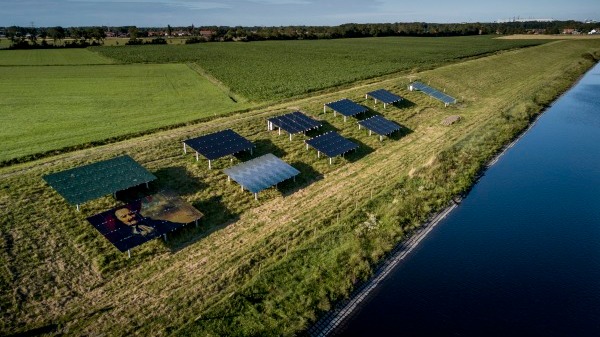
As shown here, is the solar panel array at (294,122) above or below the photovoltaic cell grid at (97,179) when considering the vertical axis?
above

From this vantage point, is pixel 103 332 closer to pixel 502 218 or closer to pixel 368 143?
pixel 502 218

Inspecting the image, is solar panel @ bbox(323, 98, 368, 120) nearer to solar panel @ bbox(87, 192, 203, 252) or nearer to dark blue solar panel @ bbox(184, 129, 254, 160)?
dark blue solar panel @ bbox(184, 129, 254, 160)

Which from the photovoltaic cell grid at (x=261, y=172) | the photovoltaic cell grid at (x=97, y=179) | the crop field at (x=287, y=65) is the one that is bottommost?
the photovoltaic cell grid at (x=261, y=172)

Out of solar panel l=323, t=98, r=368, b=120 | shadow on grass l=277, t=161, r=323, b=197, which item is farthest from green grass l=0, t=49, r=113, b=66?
shadow on grass l=277, t=161, r=323, b=197

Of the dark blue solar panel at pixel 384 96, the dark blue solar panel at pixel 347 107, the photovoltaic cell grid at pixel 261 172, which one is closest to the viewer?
the photovoltaic cell grid at pixel 261 172

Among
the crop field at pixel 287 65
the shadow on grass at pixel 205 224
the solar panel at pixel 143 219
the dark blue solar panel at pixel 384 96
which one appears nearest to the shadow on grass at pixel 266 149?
the shadow on grass at pixel 205 224

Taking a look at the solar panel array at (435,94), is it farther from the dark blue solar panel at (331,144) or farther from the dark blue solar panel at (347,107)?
the dark blue solar panel at (331,144)

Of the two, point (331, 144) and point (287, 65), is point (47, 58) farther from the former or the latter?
point (331, 144)
